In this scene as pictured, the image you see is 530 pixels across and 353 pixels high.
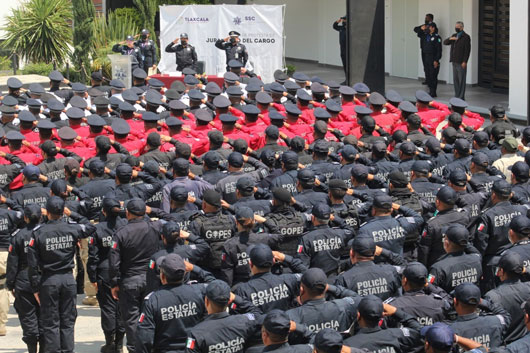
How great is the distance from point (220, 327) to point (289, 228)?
2566 millimetres

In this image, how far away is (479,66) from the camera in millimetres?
25250

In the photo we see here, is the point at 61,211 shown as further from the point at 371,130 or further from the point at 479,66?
the point at 479,66

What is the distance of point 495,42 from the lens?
956 inches

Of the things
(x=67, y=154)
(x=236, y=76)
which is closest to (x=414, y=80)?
(x=236, y=76)

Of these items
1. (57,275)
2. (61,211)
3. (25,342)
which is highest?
(61,211)

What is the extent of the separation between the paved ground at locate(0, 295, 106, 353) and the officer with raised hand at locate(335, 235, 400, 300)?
336 cm

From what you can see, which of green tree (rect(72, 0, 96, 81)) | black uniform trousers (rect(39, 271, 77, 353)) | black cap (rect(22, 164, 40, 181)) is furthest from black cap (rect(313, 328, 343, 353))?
green tree (rect(72, 0, 96, 81))

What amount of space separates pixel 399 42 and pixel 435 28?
400 cm

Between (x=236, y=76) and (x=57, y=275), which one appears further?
(x=236, y=76)

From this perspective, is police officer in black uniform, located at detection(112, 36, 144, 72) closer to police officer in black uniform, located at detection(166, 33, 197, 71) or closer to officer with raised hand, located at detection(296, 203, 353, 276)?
police officer in black uniform, located at detection(166, 33, 197, 71)

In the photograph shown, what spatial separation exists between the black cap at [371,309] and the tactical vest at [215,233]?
2.51 m

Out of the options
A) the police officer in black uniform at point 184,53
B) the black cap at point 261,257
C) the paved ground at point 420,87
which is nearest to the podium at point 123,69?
the police officer in black uniform at point 184,53

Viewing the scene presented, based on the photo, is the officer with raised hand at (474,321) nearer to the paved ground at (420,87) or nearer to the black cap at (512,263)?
the black cap at (512,263)

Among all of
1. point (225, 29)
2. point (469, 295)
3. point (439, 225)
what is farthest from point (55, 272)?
point (225, 29)
